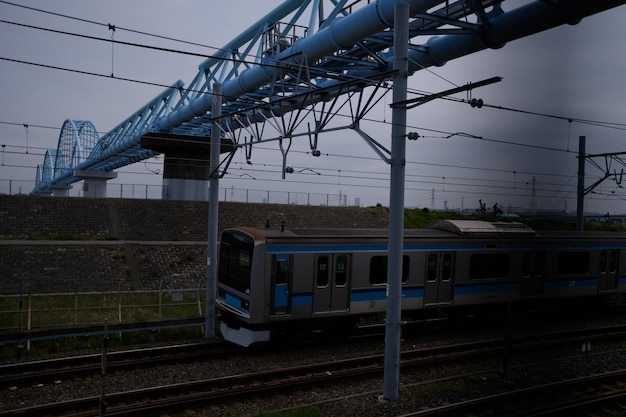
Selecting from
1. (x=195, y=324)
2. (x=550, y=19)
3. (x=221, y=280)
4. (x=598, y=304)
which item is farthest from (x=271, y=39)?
(x=598, y=304)

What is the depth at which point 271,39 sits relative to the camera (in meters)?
18.0

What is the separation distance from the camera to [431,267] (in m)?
14.7

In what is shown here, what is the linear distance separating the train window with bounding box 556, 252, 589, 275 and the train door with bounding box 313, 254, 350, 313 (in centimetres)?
741

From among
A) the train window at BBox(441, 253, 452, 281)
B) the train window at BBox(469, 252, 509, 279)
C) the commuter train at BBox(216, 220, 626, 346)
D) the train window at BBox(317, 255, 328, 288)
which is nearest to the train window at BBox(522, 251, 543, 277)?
the commuter train at BBox(216, 220, 626, 346)

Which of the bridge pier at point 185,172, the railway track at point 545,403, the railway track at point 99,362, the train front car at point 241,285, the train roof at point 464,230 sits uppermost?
the bridge pier at point 185,172

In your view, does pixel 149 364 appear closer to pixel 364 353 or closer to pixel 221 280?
pixel 221 280

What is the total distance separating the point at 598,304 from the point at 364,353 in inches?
454

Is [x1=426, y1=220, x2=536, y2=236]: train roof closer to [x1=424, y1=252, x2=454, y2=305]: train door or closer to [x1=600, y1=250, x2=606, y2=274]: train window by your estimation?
[x1=424, y1=252, x2=454, y2=305]: train door

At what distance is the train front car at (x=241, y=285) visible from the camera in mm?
12273

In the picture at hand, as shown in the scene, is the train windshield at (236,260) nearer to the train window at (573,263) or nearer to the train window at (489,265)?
the train window at (489,265)

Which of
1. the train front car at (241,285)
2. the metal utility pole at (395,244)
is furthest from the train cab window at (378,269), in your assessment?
the metal utility pole at (395,244)

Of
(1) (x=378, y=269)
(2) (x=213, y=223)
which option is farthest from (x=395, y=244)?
(2) (x=213, y=223)

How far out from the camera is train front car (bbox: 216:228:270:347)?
1227cm

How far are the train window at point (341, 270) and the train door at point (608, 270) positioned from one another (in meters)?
10.6
